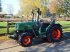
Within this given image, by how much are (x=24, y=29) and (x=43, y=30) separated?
1290mm

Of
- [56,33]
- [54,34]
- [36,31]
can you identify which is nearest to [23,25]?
[36,31]

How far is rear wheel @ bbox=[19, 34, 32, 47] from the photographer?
11986mm

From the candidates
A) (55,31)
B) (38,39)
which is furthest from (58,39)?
(38,39)

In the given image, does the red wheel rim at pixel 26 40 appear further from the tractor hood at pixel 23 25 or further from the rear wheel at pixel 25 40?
the tractor hood at pixel 23 25

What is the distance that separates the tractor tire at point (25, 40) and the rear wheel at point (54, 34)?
56.3 inches

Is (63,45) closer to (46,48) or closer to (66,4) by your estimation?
(46,48)

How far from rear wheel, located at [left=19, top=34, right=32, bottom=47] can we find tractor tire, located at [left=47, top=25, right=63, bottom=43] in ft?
4.73

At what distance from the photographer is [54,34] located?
1343cm

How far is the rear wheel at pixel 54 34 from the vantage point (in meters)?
13.0

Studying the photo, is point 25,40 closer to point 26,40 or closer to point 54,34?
point 26,40

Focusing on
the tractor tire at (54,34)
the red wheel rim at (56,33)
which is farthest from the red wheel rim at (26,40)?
the red wheel rim at (56,33)

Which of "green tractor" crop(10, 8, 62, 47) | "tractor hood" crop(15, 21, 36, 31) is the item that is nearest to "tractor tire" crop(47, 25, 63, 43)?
"green tractor" crop(10, 8, 62, 47)

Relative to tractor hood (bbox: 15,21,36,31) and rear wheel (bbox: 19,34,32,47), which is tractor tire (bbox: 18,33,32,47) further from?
tractor hood (bbox: 15,21,36,31)

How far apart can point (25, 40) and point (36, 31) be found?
1110 millimetres
